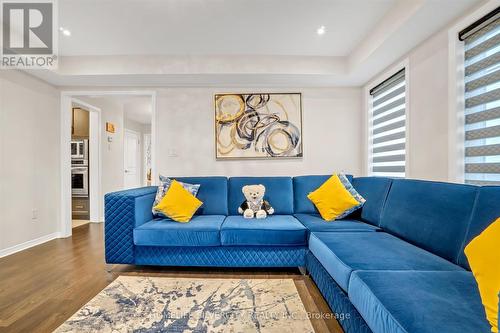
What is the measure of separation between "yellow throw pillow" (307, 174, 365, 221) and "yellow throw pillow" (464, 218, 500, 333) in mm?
1407

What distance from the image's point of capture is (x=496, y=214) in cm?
125

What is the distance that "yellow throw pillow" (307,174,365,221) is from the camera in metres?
2.49

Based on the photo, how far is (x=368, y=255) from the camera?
1469mm

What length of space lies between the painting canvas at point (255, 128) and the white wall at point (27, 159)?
2.35 m

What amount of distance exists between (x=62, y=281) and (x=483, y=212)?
10.3 ft

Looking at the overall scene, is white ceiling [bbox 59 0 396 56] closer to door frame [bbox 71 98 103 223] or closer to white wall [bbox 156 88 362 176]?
white wall [bbox 156 88 362 176]

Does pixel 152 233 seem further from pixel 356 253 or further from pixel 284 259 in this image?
pixel 356 253

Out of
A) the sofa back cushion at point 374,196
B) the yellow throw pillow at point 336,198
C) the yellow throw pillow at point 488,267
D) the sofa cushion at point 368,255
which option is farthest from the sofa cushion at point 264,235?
the yellow throw pillow at point 488,267

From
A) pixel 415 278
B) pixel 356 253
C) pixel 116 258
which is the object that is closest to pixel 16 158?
pixel 116 258

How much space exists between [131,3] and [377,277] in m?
2.81

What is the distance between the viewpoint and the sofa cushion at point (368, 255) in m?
1.33

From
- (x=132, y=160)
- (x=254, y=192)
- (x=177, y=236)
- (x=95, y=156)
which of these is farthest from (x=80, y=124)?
(x=254, y=192)

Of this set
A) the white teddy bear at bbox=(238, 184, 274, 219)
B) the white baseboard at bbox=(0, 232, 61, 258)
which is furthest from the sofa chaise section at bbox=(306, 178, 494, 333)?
the white baseboard at bbox=(0, 232, 61, 258)

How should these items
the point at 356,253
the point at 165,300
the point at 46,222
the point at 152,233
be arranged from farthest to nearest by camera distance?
the point at 46,222, the point at 152,233, the point at 165,300, the point at 356,253
